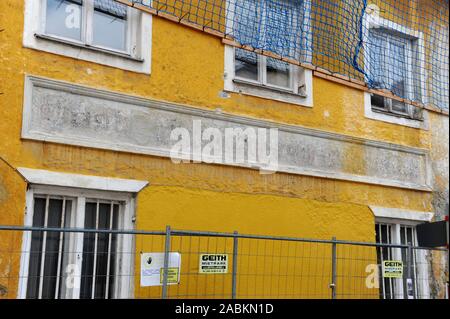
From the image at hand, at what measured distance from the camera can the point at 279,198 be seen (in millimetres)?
8898

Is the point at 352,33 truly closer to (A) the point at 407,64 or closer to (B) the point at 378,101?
(A) the point at 407,64

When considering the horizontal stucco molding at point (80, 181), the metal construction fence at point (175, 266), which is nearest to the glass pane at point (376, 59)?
the metal construction fence at point (175, 266)

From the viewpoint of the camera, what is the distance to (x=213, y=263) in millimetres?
7191

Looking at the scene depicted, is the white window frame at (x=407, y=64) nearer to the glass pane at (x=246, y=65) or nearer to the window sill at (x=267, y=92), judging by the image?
the window sill at (x=267, y=92)

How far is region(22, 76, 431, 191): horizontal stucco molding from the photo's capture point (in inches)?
283

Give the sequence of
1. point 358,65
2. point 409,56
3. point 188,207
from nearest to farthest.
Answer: point 188,207 < point 358,65 < point 409,56

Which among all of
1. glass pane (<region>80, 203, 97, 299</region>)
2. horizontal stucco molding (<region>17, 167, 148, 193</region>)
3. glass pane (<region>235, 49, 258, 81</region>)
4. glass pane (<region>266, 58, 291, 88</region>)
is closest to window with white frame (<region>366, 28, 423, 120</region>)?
glass pane (<region>266, 58, 291, 88</region>)

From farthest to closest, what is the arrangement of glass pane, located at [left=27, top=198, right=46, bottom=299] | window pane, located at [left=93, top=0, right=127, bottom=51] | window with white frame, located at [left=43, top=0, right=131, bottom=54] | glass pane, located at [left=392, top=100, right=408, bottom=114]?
glass pane, located at [left=392, top=100, right=408, bottom=114] → window pane, located at [left=93, top=0, right=127, bottom=51] → window with white frame, located at [left=43, top=0, right=131, bottom=54] → glass pane, located at [left=27, top=198, right=46, bottom=299]

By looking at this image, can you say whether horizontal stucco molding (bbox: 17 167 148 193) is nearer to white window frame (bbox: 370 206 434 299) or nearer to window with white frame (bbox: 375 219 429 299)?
white window frame (bbox: 370 206 434 299)

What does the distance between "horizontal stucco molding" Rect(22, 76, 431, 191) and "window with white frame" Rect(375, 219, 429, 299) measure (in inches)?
29.4

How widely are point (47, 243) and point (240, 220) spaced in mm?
2676

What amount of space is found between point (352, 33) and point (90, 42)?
3828mm

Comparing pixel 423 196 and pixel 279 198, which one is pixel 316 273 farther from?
pixel 423 196
